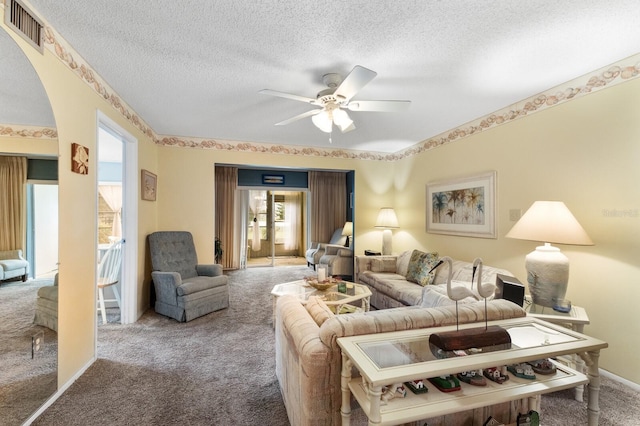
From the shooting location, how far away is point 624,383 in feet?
7.06

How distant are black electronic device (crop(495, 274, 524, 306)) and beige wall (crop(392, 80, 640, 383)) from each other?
0.74m

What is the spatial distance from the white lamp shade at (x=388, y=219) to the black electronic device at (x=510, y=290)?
2.48 meters

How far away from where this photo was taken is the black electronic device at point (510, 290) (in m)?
2.17

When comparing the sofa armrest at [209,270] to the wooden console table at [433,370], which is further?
the sofa armrest at [209,270]

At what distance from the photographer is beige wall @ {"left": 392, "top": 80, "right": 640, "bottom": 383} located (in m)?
2.14

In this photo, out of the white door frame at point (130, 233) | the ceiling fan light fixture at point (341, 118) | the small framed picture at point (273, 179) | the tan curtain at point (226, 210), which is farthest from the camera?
the small framed picture at point (273, 179)

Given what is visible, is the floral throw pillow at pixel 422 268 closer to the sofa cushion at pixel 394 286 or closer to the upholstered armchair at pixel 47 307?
the sofa cushion at pixel 394 286

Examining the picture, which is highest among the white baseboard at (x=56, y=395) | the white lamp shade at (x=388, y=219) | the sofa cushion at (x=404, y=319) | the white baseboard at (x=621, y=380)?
the white lamp shade at (x=388, y=219)

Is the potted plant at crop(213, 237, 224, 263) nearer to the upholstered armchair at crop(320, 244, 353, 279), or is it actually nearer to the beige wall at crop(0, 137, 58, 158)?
the upholstered armchair at crop(320, 244, 353, 279)

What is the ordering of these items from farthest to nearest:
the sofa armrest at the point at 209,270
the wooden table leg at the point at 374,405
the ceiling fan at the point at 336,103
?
the sofa armrest at the point at 209,270, the ceiling fan at the point at 336,103, the wooden table leg at the point at 374,405

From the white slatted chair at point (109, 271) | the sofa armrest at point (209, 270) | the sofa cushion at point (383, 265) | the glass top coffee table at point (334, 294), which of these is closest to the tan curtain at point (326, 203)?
the sofa cushion at point (383, 265)

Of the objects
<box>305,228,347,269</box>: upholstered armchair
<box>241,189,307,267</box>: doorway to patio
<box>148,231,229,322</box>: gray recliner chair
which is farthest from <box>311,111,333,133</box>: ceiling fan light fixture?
<box>241,189,307,267</box>: doorway to patio

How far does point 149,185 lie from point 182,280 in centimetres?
138

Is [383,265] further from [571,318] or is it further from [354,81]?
[354,81]
